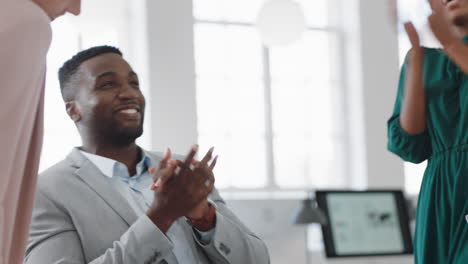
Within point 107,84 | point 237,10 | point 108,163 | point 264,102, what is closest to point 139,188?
point 108,163

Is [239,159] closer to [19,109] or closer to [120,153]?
[120,153]

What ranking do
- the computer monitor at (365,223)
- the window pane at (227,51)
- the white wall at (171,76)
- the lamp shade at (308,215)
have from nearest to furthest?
the lamp shade at (308,215), the computer monitor at (365,223), the white wall at (171,76), the window pane at (227,51)

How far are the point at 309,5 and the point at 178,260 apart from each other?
6.17 meters

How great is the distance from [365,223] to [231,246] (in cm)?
438

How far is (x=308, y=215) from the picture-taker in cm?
618

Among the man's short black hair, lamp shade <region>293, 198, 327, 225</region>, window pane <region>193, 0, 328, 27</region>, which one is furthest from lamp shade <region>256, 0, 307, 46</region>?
the man's short black hair

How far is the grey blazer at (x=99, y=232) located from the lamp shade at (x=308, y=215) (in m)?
3.64

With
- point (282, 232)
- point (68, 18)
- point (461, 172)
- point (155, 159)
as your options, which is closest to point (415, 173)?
point (282, 232)

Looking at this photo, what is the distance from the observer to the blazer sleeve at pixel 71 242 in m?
2.21

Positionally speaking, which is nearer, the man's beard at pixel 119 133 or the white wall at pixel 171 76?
the man's beard at pixel 119 133

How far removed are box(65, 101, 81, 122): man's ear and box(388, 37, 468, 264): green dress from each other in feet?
4.27

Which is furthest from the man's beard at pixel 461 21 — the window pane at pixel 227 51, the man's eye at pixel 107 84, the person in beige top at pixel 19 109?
the window pane at pixel 227 51

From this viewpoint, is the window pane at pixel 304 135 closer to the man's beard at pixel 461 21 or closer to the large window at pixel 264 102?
the large window at pixel 264 102

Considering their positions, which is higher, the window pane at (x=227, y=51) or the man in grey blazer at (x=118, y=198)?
the window pane at (x=227, y=51)
